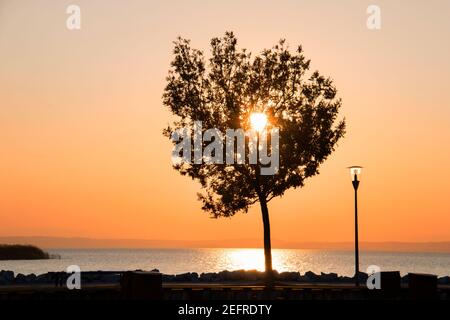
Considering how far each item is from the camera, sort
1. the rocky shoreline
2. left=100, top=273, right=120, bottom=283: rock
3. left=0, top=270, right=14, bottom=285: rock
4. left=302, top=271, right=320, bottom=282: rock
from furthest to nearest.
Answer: left=302, top=271, right=320, bottom=282: rock
left=0, top=270, right=14, bottom=285: rock
the rocky shoreline
left=100, top=273, right=120, bottom=283: rock

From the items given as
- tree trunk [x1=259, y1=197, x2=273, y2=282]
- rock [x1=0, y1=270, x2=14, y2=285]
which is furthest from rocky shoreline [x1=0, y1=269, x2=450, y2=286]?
tree trunk [x1=259, y1=197, x2=273, y2=282]

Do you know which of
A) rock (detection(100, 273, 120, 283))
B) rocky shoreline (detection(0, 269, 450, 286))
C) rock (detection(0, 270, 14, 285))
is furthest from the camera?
rock (detection(0, 270, 14, 285))

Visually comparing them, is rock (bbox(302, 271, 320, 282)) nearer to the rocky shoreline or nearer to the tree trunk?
the rocky shoreline

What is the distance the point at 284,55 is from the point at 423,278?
23.9 meters

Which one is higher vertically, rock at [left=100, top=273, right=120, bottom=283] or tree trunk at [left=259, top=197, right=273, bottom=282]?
tree trunk at [left=259, top=197, right=273, bottom=282]

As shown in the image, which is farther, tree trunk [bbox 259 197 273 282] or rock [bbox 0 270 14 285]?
rock [bbox 0 270 14 285]

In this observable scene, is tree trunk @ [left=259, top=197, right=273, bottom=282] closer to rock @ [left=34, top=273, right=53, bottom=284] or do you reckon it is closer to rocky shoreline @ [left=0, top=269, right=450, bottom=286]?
Answer: rocky shoreline @ [left=0, top=269, right=450, bottom=286]

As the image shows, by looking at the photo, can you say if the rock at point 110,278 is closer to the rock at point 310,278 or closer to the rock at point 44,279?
the rock at point 44,279

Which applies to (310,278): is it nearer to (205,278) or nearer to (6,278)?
(205,278)

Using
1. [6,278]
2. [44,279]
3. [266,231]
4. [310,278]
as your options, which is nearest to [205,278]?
[310,278]

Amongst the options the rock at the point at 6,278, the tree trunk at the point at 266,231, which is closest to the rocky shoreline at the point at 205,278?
the rock at the point at 6,278
